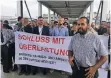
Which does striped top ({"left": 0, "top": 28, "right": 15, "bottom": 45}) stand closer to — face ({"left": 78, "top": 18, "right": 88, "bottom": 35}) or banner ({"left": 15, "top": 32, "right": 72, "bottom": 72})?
banner ({"left": 15, "top": 32, "right": 72, "bottom": 72})

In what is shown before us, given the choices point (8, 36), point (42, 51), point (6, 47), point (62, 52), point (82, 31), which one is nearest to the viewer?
point (82, 31)

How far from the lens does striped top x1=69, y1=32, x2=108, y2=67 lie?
3727 millimetres

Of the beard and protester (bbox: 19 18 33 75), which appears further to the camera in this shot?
protester (bbox: 19 18 33 75)

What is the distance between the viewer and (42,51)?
20.9 ft

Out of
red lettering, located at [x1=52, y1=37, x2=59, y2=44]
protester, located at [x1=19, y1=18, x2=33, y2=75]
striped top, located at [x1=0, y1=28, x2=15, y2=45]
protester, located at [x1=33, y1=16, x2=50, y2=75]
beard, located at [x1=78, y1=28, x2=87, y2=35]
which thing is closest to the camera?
beard, located at [x1=78, y1=28, x2=87, y2=35]

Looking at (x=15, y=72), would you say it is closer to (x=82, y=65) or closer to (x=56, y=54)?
(x=56, y=54)

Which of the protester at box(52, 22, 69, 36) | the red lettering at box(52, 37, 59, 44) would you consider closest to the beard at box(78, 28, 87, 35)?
the red lettering at box(52, 37, 59, 44)

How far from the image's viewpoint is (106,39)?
556 cm

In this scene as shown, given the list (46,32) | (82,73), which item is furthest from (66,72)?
(82,73)

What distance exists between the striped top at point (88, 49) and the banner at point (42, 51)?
2.22 m

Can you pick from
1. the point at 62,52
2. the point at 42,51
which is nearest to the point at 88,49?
the point at 62,52

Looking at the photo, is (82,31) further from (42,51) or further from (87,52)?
(42,51)

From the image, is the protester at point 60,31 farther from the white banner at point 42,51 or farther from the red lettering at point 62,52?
the red lettering at point 62,52

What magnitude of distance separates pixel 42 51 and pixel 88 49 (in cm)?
279
